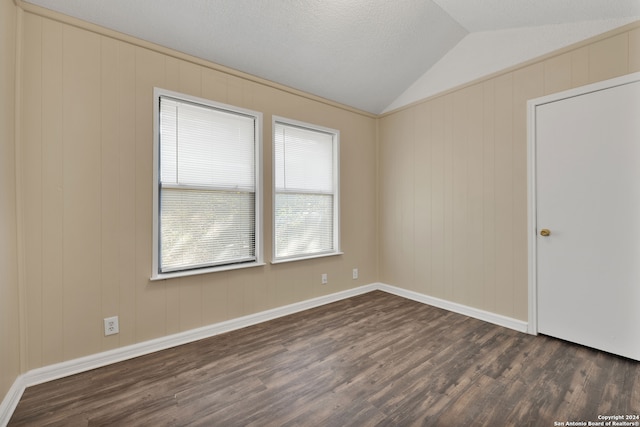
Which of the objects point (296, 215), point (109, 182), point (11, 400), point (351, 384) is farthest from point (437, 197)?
point (11, 400)

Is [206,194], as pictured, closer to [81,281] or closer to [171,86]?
[171,86]

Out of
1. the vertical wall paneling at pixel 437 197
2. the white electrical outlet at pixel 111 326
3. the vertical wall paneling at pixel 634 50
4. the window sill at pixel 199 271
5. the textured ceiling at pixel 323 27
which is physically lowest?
the white electrical outlet at pixel 111 326

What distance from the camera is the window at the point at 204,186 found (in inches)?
97.1

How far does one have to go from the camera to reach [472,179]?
10.2 feet

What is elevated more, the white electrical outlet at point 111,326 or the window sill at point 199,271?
the window sill at point 199,271

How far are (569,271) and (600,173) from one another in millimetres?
835

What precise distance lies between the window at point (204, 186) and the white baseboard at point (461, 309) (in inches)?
77.4

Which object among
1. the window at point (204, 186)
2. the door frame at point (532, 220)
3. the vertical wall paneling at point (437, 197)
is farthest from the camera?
the vertical wall paneling at point (437, 197)

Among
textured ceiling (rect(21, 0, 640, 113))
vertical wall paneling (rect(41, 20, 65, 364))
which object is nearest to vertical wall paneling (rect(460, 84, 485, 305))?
textured ceiling (rect(21, 0, 640, 113))

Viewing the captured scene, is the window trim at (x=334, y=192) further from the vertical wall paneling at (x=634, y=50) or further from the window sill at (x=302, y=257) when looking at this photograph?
the vertical wall paneling at (x=634, y=50)

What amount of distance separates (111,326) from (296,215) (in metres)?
1.95

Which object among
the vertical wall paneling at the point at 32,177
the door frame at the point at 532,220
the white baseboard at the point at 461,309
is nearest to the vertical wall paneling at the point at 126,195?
the vertical wall paneling at the point at 32,177

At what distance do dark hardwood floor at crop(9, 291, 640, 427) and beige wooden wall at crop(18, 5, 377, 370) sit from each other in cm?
30

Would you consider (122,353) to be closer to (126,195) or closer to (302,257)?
(126,195)
